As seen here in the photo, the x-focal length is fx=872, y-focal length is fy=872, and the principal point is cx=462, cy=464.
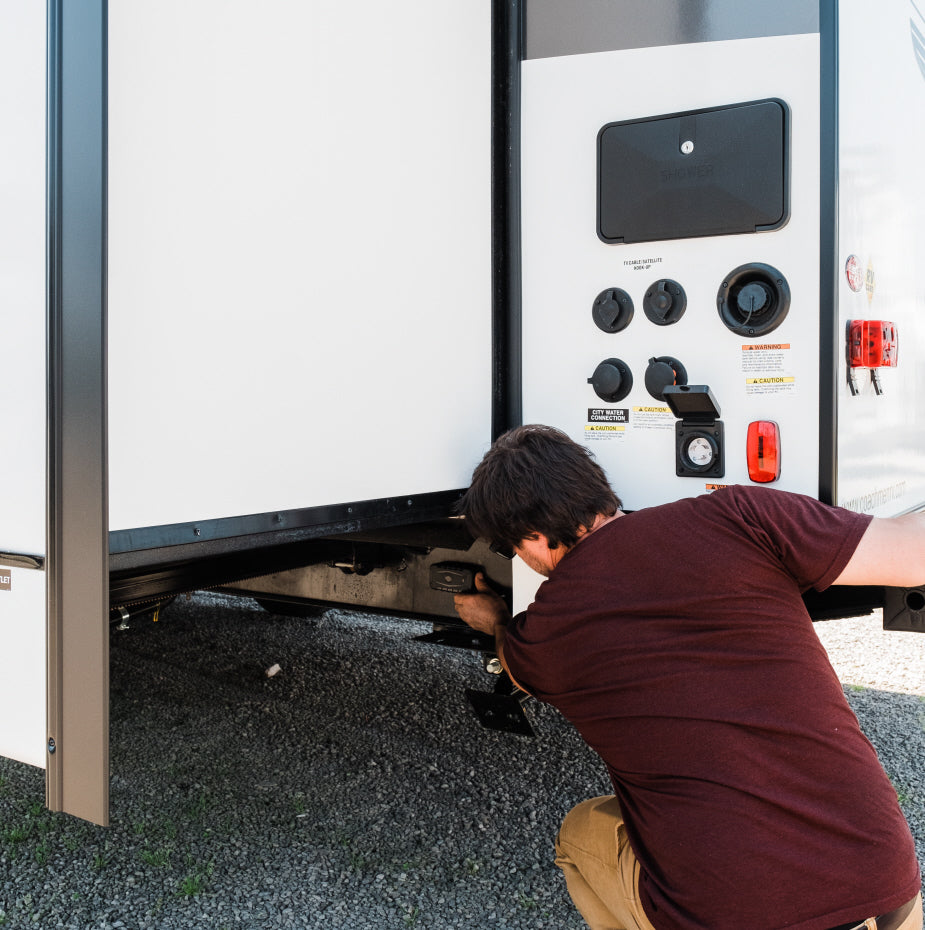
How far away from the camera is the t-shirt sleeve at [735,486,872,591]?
67.0 inches

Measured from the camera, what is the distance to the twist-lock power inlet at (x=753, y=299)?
2137 millimetres

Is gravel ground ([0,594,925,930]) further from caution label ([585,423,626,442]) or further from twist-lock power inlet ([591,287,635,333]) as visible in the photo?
twist-lock power inlet ([591,287,635,333])

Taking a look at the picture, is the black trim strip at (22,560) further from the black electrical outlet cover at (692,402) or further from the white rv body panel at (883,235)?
the white rv body panel at (883,235)

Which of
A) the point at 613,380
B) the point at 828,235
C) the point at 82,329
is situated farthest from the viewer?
the point at 613,380

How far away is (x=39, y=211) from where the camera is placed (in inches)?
59.2

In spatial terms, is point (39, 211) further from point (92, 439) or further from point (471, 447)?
point (471, 447)

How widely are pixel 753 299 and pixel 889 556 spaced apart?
763mm

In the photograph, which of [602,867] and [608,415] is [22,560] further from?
[608,415]

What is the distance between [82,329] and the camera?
1.48 metres

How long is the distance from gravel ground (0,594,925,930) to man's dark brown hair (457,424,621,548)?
111 cm

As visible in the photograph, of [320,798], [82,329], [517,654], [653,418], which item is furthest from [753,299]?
[320,798]

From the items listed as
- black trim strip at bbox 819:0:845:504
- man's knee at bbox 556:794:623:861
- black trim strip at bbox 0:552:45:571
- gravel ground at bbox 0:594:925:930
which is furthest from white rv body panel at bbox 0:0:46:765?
black trim strip at bbox 819:0:845:504

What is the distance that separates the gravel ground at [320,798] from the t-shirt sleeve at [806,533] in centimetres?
123

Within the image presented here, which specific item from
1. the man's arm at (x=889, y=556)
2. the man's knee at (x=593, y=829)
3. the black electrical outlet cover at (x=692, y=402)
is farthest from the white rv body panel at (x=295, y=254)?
the man's arm at (x=889, y=556)
